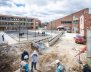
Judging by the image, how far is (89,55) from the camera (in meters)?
11.1

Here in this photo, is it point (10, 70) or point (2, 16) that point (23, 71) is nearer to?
point (10, 70)

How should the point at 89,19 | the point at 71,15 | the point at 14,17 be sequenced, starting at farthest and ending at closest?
the point at 14,17 → the point at 71,15 → the point at 89,19

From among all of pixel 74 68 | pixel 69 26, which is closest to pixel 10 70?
pixel 74 68

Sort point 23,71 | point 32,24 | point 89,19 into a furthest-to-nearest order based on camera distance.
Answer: point 32,24 → point 89,19 → point 23,71

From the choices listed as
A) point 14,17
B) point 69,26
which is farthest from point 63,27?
point 14,17

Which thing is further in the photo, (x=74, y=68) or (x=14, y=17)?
(x=14, y=17)

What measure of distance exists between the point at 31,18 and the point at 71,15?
34.6 metres

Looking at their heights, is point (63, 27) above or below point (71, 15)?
below

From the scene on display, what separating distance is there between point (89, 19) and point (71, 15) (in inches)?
1533

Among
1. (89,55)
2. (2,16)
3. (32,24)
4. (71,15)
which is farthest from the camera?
(32,24)

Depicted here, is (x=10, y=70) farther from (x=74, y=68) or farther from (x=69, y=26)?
(x=69, y=26)

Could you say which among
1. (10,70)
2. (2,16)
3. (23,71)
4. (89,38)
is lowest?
(10,70)

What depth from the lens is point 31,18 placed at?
100375mm

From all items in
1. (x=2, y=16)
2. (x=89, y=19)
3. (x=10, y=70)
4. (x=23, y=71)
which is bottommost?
(x=10, y=70)
